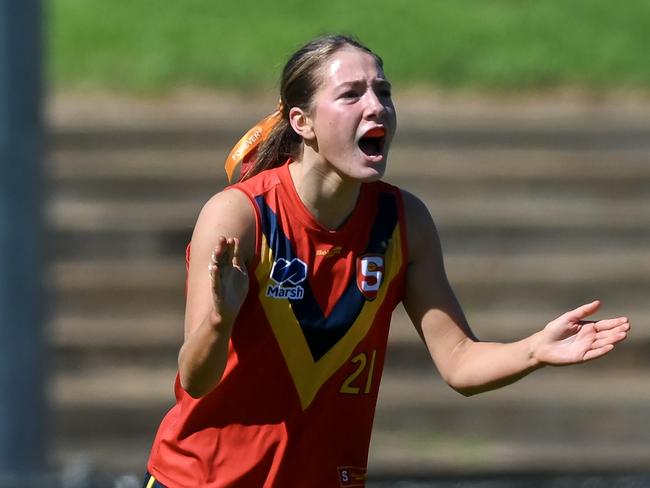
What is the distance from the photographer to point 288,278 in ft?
11.1

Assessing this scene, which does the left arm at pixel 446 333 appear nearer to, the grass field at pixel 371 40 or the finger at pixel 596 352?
the finger at pixel 596 352

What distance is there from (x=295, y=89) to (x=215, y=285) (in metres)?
0.63

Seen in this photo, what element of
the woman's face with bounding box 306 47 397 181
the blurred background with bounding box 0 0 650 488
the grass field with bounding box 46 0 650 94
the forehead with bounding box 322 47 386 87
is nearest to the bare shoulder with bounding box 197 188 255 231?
the woman's face with bounding box 306 47 397 181

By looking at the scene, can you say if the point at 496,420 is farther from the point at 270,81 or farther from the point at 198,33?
the point at 198,33

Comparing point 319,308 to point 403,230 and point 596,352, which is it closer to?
point 403,230

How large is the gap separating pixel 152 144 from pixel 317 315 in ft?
20.6

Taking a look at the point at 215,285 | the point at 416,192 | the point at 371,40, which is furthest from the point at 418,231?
the point at 371,40

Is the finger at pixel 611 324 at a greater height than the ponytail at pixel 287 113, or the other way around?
the ponytail at pixel 287 113

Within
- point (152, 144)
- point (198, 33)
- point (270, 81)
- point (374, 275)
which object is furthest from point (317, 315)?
point (198, 33)

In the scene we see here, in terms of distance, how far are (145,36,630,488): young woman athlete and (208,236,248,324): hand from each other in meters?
0.13

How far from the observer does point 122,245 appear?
8898 millimetres

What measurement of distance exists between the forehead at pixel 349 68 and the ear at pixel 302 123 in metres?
0.10

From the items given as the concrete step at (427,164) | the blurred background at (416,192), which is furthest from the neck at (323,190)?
the concrete step at (427,164)

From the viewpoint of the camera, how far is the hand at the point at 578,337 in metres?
3.22
